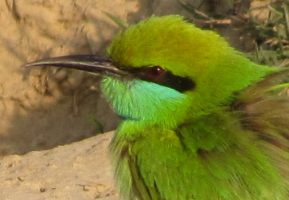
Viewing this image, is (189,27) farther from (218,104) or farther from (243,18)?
(243,18)

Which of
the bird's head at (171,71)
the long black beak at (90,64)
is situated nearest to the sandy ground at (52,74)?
the long black beak at (90,64)

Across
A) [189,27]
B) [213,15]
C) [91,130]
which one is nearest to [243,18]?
[213,15]

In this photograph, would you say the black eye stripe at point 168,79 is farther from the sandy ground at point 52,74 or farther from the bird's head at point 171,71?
the sandy ground at point 52,74

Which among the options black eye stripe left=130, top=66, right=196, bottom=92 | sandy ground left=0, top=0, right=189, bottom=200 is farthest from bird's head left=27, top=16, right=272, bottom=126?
sandy ground left=0, top=0, right=189, bottom=200

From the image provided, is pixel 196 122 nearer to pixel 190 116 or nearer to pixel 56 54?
pixel 190 116

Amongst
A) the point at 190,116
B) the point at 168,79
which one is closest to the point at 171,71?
the point at 168,79

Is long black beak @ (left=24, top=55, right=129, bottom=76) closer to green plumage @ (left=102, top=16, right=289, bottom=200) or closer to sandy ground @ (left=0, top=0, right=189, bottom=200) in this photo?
green plumage @ (left=102, top=16, right=289, bottom=200)

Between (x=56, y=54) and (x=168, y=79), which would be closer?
(x=168, y=79)
